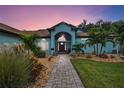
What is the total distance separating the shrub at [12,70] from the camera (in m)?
6.27

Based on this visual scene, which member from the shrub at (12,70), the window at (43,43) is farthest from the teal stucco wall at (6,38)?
the shrub at (12,70)

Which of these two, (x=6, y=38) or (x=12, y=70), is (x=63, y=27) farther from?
(x=12, y=70)

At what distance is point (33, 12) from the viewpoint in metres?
23.5

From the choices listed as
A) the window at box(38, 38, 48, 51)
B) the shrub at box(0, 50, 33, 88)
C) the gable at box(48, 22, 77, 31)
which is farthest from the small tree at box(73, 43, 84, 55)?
the shrub at box(0, 50, 33, 88)

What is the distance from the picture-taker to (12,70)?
20.6 ft

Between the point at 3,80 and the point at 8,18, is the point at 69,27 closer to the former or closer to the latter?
the point at 8,18

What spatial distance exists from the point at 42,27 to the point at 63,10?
5208 millimetres

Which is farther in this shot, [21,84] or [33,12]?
[33,12]

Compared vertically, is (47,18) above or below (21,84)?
above

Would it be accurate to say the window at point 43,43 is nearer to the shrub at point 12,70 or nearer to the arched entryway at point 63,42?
the arched entryway at point 63,42

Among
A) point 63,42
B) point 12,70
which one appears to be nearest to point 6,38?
point 12,70

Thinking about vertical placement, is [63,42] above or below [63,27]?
below
